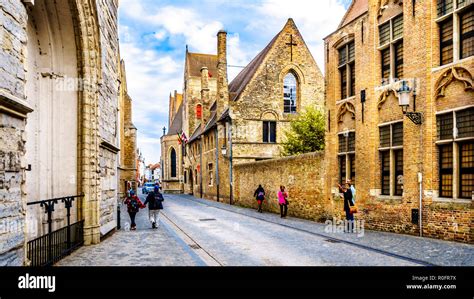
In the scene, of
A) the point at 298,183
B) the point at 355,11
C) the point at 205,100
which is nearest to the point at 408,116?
the point at 355,11

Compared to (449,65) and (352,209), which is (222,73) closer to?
(352,209)

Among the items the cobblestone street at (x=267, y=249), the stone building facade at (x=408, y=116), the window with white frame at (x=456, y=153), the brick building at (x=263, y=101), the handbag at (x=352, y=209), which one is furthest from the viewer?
the brick building at (x=263, y=101)

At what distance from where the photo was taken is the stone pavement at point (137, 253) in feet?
25.5

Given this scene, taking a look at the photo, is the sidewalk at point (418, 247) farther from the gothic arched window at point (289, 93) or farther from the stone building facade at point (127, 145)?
the stone building facade at point (127, 145)

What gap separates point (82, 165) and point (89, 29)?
3.41 meters

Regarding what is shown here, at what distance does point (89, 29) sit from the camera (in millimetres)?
9953

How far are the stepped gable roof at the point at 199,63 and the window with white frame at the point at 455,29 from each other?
43163 mm

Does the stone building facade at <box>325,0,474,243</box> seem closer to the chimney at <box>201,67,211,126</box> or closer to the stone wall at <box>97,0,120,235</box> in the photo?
the stone wall at <box>97,0,120,235</box>

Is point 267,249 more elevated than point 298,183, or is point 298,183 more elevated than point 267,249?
point 298,183

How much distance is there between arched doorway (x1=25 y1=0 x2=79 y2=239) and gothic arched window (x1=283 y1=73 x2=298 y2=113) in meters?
22.7

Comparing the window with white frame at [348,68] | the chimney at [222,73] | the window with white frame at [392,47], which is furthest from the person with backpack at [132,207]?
the chimney at [222,73]

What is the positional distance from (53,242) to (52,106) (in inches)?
139

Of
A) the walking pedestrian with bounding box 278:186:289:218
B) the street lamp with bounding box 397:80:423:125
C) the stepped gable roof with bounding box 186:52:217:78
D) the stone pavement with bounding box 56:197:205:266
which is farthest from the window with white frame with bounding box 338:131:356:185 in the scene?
the stepped gable roof with bounding box 186:52:217:78

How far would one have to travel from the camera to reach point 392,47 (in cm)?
1261
